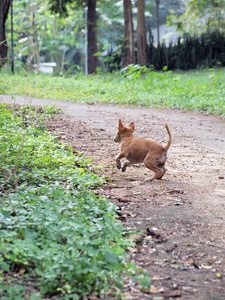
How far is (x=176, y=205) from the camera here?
190 inches

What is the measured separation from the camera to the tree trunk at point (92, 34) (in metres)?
23.2

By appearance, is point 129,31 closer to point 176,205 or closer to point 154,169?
point 154,169

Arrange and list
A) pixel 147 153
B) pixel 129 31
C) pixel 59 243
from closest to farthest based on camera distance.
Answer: pixel 59 243 < pixel 147 153 < pixel 129 31

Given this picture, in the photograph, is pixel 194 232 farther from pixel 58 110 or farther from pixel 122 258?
pixel 58 110

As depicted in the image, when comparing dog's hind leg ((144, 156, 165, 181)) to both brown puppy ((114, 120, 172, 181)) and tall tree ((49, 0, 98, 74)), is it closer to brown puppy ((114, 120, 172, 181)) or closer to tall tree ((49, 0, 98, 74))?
brown puppy ((114, 120, 172, 181))

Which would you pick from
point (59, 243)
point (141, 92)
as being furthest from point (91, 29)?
point (59, 243)

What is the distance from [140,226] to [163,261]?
0.66 m

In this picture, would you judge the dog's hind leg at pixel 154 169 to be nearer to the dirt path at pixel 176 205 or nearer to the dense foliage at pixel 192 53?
the dirt path at pixel 176 205

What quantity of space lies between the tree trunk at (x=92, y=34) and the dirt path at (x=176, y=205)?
14.4m

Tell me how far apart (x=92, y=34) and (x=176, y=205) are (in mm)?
20090

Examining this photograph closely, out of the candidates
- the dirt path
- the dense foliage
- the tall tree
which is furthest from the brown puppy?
the tall tree

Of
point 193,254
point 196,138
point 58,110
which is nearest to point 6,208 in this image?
point 193,254

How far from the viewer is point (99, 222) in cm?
378

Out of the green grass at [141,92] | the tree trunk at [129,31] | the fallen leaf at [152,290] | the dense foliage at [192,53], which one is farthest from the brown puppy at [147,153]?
the dense foliage at [192,53]
